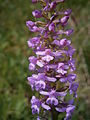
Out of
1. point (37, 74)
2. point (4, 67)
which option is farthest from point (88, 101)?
point (37, 74)

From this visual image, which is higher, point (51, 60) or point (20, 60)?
point (20, 60)

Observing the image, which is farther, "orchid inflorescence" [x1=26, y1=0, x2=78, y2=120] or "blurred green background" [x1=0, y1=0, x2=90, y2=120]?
→ "blurred green background" [x1=0, y1=0, x2=90, y2=120]

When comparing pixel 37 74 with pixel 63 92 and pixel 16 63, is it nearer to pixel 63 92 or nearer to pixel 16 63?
pixel 63 92

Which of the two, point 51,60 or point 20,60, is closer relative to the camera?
point 51,60
